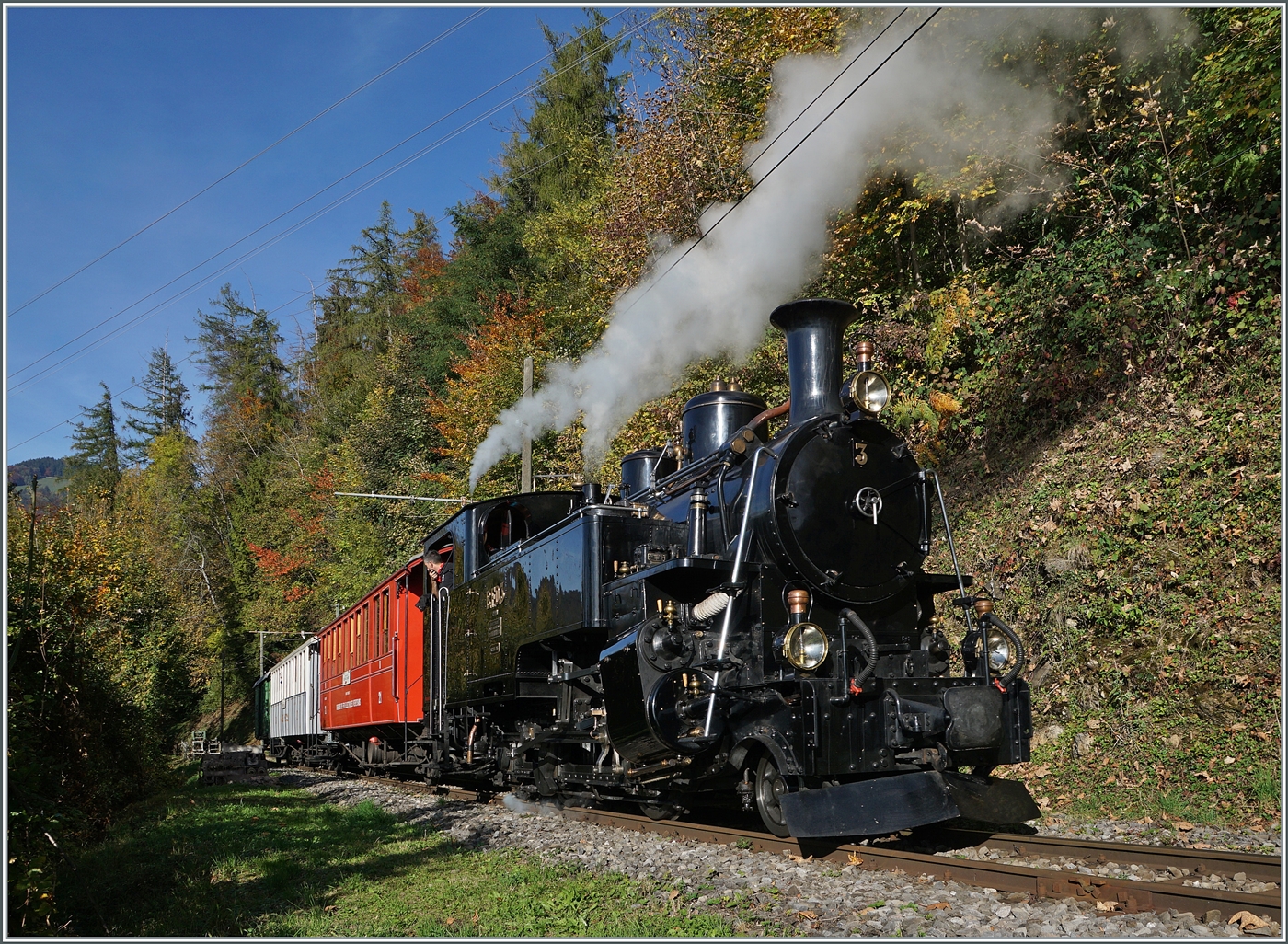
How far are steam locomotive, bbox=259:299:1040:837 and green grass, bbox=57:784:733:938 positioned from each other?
3.61ft

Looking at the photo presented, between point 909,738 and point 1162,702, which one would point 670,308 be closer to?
point 1162,702

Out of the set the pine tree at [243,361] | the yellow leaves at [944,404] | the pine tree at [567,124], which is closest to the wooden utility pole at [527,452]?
the yellow leaves at [944,404]

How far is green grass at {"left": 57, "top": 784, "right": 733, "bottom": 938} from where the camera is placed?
4.80 meters

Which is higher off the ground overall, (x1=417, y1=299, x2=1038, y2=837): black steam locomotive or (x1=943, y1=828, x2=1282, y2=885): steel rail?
(x1=417, y1=299, x2=1038, y2=837): black steam locomotive

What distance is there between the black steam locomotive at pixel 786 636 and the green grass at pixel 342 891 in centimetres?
109

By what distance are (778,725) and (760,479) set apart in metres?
1.61

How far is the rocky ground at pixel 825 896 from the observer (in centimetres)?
415

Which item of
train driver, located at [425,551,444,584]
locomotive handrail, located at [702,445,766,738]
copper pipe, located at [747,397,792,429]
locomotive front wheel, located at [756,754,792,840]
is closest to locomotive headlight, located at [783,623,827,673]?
locomotive handrail, located at [702,445,766,738]

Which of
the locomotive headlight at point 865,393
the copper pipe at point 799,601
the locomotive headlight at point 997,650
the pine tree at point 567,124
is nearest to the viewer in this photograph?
the copper pipe at point 799,601

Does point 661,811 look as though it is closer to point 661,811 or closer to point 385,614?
point 661,811

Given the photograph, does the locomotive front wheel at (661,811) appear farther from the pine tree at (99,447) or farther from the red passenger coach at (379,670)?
the pine tree at (99,447)

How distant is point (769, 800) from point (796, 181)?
30.5ft

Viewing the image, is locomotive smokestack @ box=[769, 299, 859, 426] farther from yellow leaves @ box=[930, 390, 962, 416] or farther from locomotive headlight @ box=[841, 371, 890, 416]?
yellow leaves @ box=[930, 390, 962, 416]

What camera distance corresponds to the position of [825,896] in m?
4.94
